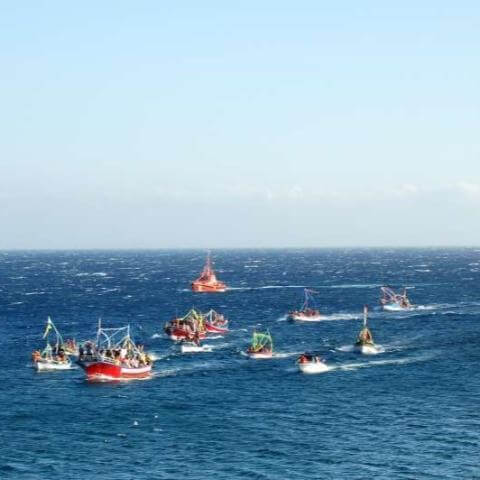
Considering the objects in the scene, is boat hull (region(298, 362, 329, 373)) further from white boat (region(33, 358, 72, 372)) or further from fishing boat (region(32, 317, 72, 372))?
fishing boat (region(32, 317, 72, 372))

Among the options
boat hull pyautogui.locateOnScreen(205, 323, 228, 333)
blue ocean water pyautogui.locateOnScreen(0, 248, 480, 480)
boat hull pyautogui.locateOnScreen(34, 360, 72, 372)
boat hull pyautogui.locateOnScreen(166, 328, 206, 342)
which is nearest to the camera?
blue ocean water pyautogui.locateOnScreen(0, 248, 480, 480)

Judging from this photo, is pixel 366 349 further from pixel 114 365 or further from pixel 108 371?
pixel 108 371

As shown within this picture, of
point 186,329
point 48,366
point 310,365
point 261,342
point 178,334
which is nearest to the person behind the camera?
point 310,365

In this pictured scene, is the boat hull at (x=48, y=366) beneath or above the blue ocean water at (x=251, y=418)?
above

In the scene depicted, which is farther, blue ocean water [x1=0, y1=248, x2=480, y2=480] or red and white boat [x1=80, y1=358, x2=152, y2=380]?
red and white boat [x1=80, y1=358, x2=152, y2=380]

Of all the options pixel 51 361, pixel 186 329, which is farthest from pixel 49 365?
pixel 186 329

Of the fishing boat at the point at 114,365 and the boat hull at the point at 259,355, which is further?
the boat hull at the point at 259,355

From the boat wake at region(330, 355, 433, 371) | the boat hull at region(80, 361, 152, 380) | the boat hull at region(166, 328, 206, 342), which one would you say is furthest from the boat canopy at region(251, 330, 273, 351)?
the boat hull at region(80, 361, 152, 380)

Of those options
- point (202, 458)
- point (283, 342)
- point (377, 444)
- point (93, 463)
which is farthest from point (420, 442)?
point (283, 342)

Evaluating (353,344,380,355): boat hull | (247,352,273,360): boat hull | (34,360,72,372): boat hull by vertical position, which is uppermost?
(353,344,380,355): boat hull

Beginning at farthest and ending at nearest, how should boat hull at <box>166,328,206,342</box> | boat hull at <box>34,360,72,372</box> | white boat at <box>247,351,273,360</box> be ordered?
boat hull at <box>166,328,206,342</box> < white boat at <box>247,351,273,360</box> < boat hull at <box>34,360,72,372</box>

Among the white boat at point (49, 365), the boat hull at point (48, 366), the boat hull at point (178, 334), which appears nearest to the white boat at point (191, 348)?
the boat hull at point (178, 334)

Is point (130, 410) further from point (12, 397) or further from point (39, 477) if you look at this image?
point (39, 477)

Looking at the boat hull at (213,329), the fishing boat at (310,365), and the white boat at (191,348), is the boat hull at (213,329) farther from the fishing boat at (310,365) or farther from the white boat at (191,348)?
the fishing boat at (310,365)
